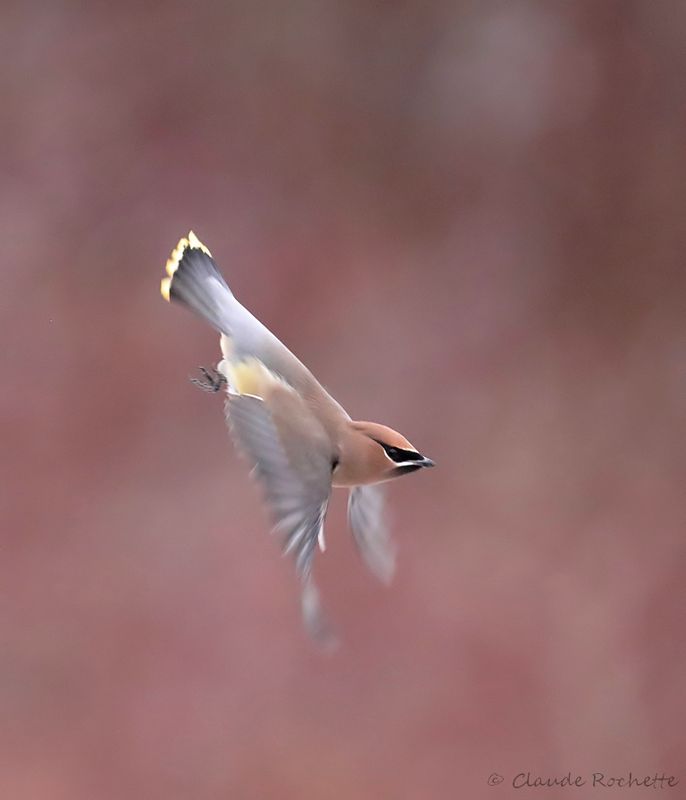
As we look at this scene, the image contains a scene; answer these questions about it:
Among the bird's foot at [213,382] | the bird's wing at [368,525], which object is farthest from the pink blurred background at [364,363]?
the bird's foot at [213,382]

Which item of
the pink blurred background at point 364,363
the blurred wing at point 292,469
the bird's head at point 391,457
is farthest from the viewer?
the pink blurred background at point 364,363

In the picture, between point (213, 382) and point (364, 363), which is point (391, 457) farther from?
point (364, 363)

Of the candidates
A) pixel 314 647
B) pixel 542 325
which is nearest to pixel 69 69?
pixel 542 325

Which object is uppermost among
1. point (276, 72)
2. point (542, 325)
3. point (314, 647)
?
point (276, 72)

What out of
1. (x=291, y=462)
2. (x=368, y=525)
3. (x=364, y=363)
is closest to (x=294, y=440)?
(x=291, y=462)

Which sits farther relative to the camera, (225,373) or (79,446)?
(79,446)

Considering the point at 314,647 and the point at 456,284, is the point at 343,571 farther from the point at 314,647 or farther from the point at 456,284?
the point at 456,284

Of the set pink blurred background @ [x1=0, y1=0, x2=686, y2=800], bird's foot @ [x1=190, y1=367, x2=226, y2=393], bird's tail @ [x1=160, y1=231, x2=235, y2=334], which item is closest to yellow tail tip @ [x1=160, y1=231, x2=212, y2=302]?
bird's tail @ [x1=160, y1=231, x2=235, y2=334]

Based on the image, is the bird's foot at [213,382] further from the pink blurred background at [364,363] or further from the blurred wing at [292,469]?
the pink blurred background at [364,363]
